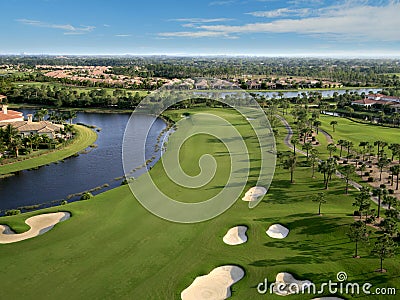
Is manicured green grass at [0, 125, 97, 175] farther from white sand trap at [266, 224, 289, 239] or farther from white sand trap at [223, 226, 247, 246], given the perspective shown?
white sand trap at [266, 224, 289, 239]

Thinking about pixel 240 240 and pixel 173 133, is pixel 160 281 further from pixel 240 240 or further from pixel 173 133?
pixel 173 133

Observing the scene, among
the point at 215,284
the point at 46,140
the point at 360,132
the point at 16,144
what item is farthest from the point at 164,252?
the point at 360,132

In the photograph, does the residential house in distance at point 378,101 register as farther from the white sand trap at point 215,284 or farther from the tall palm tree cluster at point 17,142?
the white sand trap at point 215,284

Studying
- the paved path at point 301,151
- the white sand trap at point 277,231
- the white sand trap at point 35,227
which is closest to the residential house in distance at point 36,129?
the white sand trap at point 35,227

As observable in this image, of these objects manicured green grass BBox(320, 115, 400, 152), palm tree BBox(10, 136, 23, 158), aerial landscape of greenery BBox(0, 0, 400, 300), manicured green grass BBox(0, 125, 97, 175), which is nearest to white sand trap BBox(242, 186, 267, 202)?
aerial landscape of greenery BBox(0, 0, 400, 300)

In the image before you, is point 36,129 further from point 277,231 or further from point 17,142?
point 277,231

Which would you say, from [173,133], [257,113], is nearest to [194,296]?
[173,133]

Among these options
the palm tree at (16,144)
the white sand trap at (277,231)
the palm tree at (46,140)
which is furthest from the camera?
the palm tree at (46,140)
